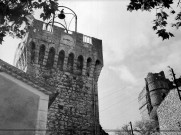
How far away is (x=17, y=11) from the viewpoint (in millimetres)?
4875

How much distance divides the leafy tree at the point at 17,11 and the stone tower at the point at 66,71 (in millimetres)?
7238

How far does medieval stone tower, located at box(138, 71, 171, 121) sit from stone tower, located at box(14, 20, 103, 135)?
21521 mm

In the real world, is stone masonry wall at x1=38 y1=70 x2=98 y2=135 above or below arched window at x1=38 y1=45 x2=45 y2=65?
below

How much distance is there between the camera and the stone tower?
12531 millimetres

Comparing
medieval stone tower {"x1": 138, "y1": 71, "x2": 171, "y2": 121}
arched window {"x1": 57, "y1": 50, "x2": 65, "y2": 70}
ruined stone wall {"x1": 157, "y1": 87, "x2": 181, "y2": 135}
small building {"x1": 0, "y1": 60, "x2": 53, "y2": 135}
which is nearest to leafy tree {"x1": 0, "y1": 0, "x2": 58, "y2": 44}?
small building {"x1": 0, "y1": 60, "x2": 53, "y2": 135}

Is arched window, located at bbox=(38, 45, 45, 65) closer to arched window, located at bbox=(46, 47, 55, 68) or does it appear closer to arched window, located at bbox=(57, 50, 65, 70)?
arched window, located at bbox=(46, 47, 55, 68)

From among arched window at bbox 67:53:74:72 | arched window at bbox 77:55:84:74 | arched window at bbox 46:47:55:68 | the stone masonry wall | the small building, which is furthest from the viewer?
arched window at bbox 77:55:84:74

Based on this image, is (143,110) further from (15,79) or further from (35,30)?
(15,79)

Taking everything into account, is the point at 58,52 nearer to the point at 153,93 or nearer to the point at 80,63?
the point at 80,63

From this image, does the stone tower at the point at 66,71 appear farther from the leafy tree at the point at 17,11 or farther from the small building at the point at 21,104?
the leafy tree at the point at 17,11

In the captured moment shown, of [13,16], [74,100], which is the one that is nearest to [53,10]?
[13,16]

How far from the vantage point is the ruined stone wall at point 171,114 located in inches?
826

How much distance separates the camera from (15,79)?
8977 millimetres

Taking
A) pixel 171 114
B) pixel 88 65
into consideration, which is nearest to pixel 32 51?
pixel 88 65
